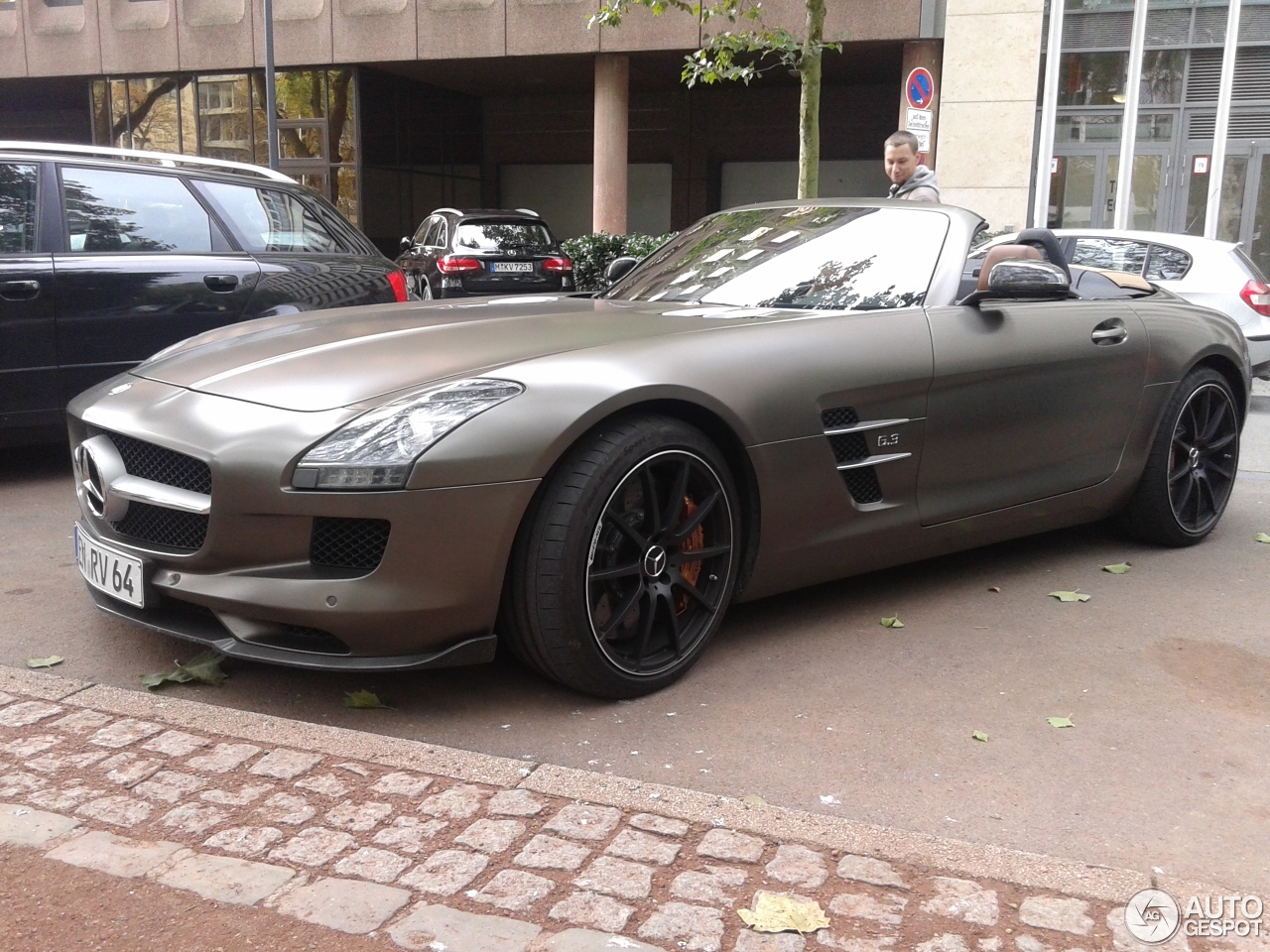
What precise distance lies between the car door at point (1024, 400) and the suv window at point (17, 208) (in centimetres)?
444

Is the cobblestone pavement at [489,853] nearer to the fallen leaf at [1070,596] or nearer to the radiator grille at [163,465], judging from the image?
the radiator grille at [163,465]

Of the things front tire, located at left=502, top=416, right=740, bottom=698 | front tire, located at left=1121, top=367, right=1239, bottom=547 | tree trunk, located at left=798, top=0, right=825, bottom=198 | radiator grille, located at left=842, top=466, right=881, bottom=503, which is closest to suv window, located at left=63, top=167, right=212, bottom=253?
front tire, located at left=502, top=416, right=740, bottom=698

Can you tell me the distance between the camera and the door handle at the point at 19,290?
586 centimetres

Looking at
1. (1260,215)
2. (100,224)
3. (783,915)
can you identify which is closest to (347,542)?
(783,915)

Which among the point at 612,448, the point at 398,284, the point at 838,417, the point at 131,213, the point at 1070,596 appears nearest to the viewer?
the point at 612,448

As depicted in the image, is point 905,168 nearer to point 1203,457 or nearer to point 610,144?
point 1203,457

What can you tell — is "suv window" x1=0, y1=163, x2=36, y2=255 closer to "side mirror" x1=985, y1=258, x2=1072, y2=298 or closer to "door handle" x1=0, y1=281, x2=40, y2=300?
"door handle" x1=0, y1=281, x2=40, y2=300

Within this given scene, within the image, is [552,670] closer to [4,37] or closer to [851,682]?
[851,682]

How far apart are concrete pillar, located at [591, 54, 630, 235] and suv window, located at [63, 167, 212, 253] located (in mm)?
14868

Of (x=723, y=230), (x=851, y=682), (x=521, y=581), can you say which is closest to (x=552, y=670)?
(x=521, y=581)

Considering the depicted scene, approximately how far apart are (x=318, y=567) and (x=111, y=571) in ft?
2.39

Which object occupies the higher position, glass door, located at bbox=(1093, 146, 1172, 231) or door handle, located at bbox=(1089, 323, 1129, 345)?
glass door, located at bbox=(1093, 146, 1172, 231)

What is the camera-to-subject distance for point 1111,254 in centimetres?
1037

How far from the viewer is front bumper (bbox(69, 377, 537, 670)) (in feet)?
9.97
